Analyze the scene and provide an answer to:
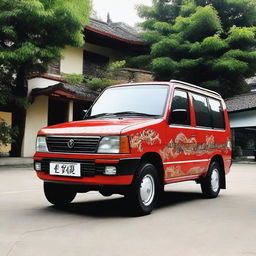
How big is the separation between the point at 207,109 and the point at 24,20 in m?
9.38

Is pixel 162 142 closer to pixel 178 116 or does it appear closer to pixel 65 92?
pixel 178 116

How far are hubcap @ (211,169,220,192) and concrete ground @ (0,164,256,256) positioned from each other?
0.36 metres

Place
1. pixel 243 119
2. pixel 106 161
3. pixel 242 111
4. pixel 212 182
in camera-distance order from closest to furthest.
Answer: pixel 106 161 → pixel 212 182 → pixel 242 111 → pixel 243 119

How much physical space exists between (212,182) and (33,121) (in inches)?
537

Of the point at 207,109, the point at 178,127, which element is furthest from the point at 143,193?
the point at 207,109

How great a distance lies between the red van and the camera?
5.34m

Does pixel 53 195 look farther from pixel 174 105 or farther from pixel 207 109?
pixel 207 109

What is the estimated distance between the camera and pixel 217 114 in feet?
26.5

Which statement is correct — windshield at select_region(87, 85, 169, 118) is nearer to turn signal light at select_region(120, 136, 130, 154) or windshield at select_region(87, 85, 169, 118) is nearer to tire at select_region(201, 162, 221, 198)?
turn signal light at select_region(120, 136, 130, 154)

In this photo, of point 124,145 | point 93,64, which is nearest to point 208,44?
point 93,64

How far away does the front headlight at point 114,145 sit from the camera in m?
5.30

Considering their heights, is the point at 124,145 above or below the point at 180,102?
below

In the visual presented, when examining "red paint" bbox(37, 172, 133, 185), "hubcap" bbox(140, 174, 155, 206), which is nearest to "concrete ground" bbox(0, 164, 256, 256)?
"hubcap" bbox(140, 174, 155, 206)

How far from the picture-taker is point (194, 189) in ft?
30.6
